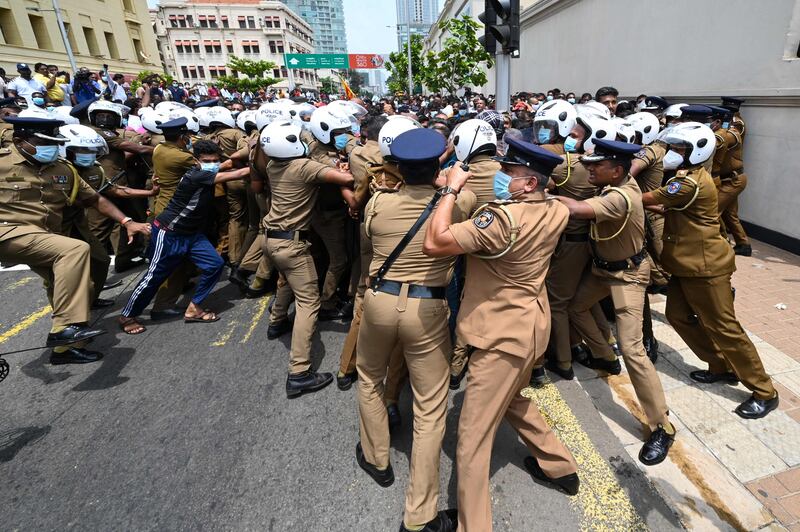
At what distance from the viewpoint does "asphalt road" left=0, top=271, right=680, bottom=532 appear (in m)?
2.51

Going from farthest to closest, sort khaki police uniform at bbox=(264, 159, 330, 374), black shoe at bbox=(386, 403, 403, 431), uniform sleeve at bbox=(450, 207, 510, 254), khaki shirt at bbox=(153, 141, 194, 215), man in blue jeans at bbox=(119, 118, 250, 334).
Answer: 1. khaki shirt at bbox=(153, 141, 194, 215)
2. man in blue jeans at bbox=(119, 118, 250, 334)
3. khaki police uniform at bbox=(264, 159, 330, 374)
4. black shoe at bbox=(386, 403, 403, 431)
5. uniform sleeve at bbox=(450, 207, 510, 254)

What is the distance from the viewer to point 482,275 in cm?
226

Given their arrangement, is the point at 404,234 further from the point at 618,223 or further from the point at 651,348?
the point at 651,348

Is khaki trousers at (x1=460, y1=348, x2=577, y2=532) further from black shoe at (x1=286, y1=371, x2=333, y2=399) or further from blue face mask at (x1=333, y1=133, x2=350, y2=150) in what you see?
blue face mask at (x1=333, y1=133, x2=350, y2=150)

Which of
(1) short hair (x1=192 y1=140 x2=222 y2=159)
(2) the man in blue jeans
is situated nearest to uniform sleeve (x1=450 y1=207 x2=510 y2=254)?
(2) the man in blue jeans

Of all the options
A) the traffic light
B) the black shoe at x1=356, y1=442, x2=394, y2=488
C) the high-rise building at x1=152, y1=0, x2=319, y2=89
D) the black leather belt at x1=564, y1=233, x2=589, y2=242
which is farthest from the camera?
the high-rise building at x1=152, y1=0, x2=319, y2=89

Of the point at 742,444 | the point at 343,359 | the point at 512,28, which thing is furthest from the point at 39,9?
the point at 742,444

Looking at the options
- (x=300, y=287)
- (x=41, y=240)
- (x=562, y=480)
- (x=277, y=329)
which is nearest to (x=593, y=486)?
(x=562, y=480)

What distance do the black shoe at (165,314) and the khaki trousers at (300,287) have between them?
2053 mm

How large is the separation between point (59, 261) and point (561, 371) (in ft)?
15.3

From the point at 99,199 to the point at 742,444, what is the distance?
616 cm

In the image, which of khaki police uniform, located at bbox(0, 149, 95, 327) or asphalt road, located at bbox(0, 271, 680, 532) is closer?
asphalt road, located at bbox(0, 271, 680, 532)

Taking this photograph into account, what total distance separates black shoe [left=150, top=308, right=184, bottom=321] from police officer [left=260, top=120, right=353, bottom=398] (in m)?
2.09

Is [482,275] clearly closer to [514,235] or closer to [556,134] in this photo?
[514,235]
